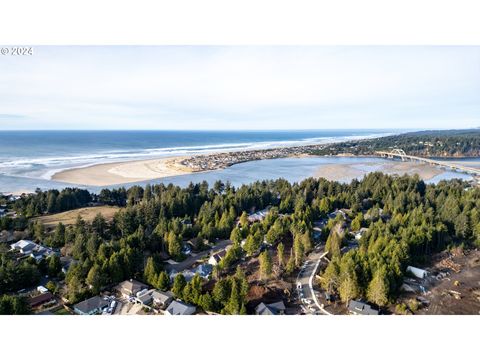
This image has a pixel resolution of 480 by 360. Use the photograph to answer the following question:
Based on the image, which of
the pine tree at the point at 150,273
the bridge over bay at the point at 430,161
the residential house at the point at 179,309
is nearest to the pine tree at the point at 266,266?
the residential house at the point at 179,309

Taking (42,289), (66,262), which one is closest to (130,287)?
(42,289)

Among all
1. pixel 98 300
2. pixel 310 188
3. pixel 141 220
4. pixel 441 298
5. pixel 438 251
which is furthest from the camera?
pixel 310 188

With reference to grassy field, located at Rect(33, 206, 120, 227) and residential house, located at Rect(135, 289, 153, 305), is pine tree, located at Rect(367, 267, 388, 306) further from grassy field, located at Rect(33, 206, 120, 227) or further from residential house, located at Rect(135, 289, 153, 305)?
grassy field, located at Rect(33, 206, 120, 227)

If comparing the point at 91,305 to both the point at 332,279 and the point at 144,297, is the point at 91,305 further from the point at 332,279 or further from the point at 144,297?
the point at 332,279

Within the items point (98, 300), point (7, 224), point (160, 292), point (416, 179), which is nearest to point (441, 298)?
point (160, 292)

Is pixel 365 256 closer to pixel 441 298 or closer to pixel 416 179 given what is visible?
pixel 441 298

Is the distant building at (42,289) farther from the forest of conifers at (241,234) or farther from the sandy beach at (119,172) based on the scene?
the sandy beach at (119,172)

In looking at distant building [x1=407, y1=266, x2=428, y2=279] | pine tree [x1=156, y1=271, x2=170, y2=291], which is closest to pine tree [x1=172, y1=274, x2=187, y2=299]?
pine tree [x1=156, y1=271, x2=170, y2=291]
